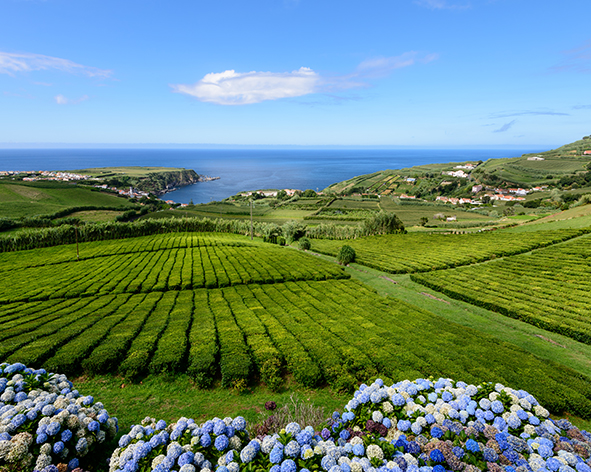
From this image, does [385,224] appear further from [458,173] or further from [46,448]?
[458,173]

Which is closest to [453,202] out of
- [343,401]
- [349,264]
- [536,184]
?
[536,184]

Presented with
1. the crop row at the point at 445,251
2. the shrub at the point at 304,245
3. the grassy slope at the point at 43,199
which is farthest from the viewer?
the grassy slope at the point at 43,199

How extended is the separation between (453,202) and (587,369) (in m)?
124

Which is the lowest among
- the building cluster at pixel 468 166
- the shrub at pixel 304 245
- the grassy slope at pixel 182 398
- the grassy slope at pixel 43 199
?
the shrub at pixel 304 245

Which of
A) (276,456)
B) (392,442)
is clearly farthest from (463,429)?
(276,456)

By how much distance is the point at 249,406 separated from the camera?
10.5 meters

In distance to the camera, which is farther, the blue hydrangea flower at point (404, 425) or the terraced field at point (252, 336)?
the terraced field at point (252, 336)

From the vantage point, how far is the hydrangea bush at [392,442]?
544cm

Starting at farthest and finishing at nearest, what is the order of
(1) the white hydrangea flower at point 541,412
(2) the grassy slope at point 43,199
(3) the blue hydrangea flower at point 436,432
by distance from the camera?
1. (2) the grassy slope at point 43,199
2. (1) the white hydrangea flower at point 541,412
3. (3) the blue hydrangea flower at point 436,432

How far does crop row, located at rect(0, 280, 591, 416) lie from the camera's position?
11695mm

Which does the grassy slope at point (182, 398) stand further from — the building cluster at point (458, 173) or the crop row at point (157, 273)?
the building cluster at point (458, 173)

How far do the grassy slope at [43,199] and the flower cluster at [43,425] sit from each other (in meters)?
108

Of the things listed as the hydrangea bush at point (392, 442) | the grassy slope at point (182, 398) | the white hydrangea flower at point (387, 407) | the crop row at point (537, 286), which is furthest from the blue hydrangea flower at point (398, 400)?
the crop row at point (537, 286)

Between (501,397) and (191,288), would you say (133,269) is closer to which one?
(191,288)
